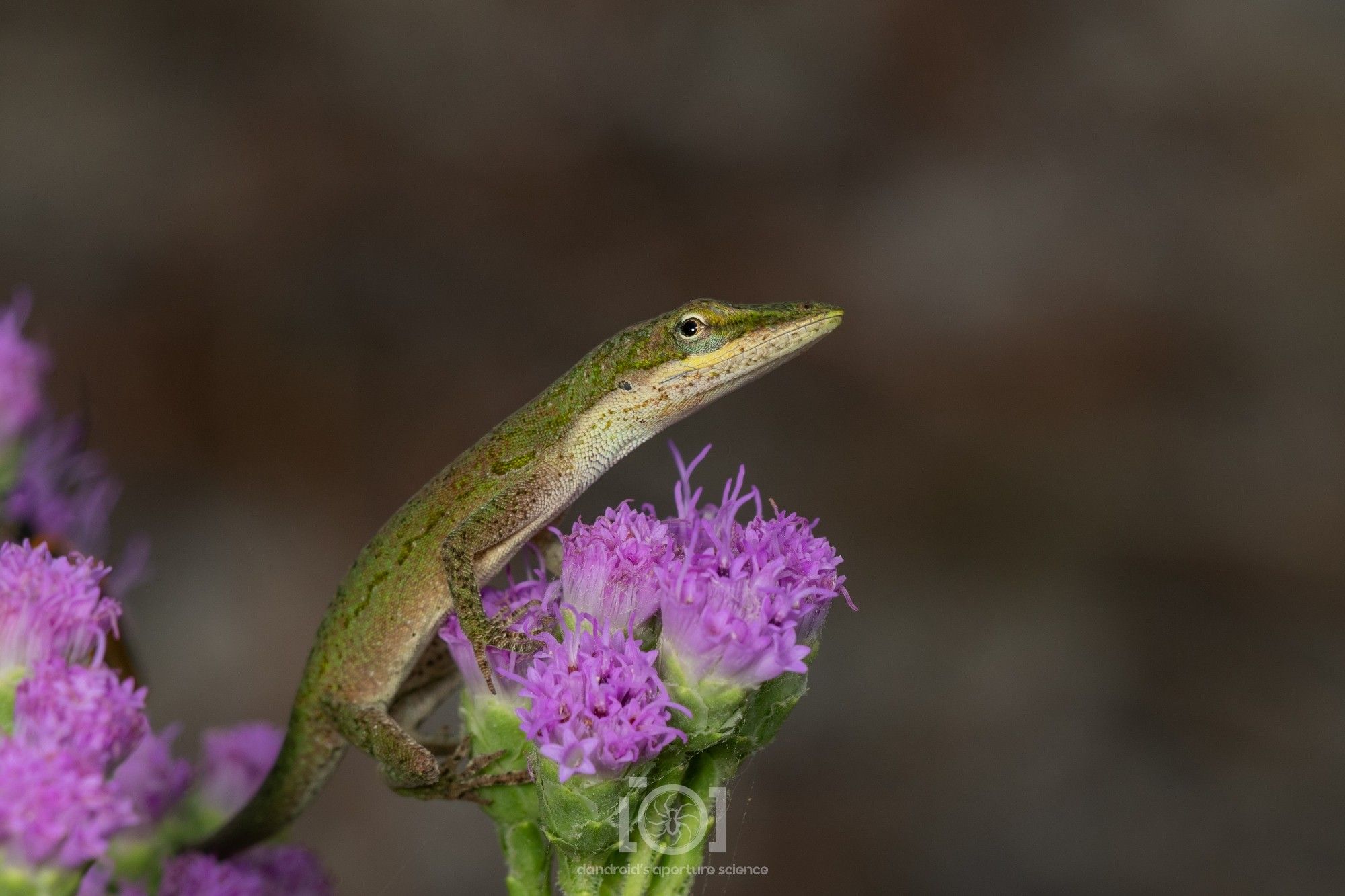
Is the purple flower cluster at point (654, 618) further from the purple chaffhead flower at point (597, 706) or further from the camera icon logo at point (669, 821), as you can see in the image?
the camera icon logo at point (669, 821)

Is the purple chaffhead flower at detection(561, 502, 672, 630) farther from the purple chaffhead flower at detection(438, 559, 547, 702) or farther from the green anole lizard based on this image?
the green anole lizard

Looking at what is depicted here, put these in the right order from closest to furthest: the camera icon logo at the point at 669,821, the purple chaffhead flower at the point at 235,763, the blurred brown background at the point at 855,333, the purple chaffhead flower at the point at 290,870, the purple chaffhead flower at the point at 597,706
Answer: the purple chaffhead flower at the point at 597,706, the camera icon logo at the point at 669,821, the purple chaffhead flower at the point at 290,870, the purple chaffhead flower at the point at 235,763, the blurred brown background at the point at 855,333

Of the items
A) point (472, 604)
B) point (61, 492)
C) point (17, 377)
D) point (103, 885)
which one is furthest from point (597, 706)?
point (17, 377)

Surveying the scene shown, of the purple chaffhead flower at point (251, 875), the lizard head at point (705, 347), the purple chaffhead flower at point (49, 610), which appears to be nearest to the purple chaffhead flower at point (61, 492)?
the purple chaffhead flower at point (49, 610)

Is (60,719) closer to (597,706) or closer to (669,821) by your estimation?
(597,706)

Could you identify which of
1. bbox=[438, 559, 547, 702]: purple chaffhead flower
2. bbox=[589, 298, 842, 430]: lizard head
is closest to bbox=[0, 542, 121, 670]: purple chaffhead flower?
bbox=[438, 559, 547, 702]: purple chaffhead flower
